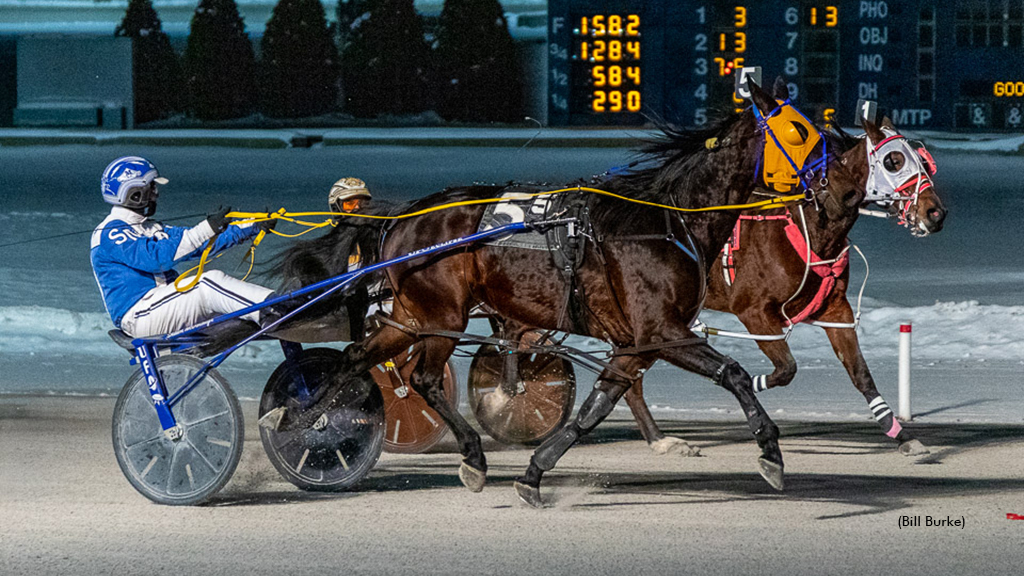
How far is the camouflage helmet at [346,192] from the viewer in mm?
7680

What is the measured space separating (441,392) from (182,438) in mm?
1231

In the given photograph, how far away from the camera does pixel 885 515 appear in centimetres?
585

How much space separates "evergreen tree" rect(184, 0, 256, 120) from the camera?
2436 centimetres

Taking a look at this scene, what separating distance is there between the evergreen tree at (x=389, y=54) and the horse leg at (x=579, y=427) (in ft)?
59.2

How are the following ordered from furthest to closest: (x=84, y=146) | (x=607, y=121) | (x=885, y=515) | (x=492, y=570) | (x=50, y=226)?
(x=84, y=146) < (x=50, y=226) < (x=607, y=121) < (x=885, y=515) < (x=492, y=570)

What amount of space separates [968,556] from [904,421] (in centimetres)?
325

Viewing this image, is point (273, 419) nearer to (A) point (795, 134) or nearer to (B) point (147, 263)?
(B) point (147, 263)

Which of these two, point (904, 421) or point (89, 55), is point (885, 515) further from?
point (89, 55)

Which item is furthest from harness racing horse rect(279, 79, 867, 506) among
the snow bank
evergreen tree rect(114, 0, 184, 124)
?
evergreen tree rect(114, 0, 184, 124)

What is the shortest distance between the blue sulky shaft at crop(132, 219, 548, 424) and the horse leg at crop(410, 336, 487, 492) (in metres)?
0.46

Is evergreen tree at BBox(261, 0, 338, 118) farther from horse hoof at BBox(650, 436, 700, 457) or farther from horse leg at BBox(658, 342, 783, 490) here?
horse leg at BBox(658, 342, 783, 490)

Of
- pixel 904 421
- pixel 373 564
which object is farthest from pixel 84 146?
pixel 373 564

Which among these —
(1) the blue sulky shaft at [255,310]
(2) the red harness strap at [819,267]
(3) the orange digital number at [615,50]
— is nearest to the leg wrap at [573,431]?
(1) the blue sulky shaft at [255,310]

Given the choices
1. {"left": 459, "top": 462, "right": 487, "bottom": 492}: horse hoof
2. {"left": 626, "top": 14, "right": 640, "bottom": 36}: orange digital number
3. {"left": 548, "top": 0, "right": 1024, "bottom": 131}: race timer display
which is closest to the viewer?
{"left": 459, "top": 462, "right": 487, "bottom": 492}: horse hoof
